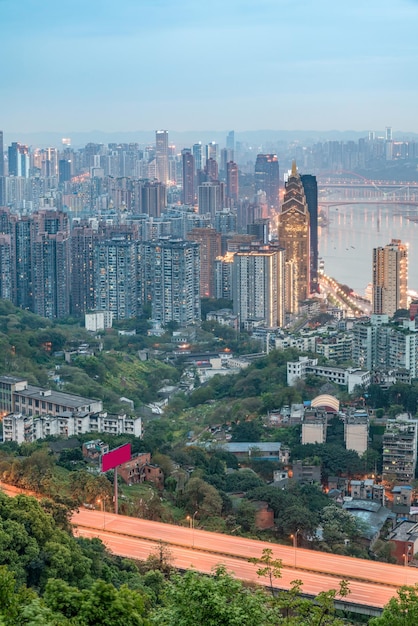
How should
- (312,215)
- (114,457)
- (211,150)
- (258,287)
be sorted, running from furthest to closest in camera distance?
(211,150), (312,215), (258,287), (114,457)

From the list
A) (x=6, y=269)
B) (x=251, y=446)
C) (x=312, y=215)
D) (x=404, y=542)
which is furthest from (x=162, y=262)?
(x=404, y=542)

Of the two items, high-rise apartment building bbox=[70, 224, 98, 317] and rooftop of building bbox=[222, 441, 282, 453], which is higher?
high-rise apartment building bbox=[70, 224, 98, 317]

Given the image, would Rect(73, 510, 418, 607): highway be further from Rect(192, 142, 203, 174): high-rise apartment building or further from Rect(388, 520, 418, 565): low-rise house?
Rect(192, 142, 203, 174): high-rise apartment building

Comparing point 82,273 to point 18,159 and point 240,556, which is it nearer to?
point 240,556

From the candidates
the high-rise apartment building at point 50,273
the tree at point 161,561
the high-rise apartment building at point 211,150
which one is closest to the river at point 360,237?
the high-rise apartment building at point 211,150

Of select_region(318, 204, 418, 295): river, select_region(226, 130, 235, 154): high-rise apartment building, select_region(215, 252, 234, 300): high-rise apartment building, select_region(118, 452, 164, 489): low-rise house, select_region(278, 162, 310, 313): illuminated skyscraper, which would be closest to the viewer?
select_region(118, 452, 164, 489): low-rise house

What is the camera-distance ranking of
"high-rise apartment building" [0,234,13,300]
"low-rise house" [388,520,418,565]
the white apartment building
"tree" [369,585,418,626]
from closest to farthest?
"tree" [369,585,418,626]
"low-rise house" [388,520,418,565]
the white apartment building
"high-rise apartment building" [0,234,13,300]

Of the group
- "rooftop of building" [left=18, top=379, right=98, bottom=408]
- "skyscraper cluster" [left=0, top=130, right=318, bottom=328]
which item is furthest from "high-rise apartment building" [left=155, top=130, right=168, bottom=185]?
"rooftop of building" [left=18, top=379, right=98, bottom=408]
